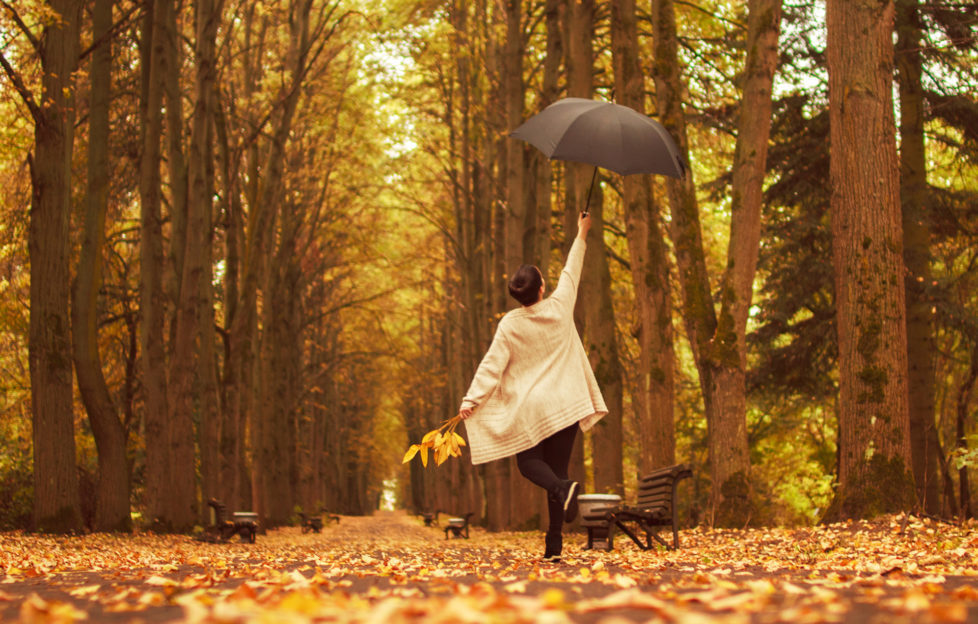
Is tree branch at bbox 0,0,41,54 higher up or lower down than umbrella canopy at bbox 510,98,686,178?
higher up

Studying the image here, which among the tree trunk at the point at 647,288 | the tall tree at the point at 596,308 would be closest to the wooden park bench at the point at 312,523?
the tall tree at the point at 596,308

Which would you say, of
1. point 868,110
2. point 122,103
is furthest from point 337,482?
point 868,110

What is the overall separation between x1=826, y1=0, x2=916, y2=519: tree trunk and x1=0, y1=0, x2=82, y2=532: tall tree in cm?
934

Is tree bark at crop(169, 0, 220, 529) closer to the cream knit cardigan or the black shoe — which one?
the cream knit cardigan

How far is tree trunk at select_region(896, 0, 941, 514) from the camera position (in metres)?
14.5

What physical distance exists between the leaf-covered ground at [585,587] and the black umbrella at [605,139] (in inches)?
122

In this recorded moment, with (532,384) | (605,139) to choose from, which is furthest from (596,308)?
(532,384)

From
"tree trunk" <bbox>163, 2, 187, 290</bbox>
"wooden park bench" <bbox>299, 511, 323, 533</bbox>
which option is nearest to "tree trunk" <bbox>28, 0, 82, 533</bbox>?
"tree trunk" <bbox>163, 2, 187, 290</bbox>

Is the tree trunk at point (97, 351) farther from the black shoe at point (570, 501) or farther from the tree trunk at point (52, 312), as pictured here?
the black shoe at point (570, 501)

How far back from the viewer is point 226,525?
14.3m

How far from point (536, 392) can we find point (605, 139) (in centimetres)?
215

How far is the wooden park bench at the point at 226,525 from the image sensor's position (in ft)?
45.9

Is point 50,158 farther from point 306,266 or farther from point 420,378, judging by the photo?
point 420,378

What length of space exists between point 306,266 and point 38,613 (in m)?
25.1
